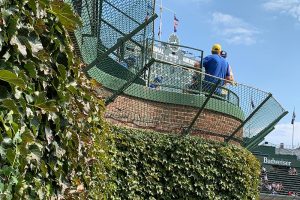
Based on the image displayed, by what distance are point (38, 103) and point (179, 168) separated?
22.4 feet

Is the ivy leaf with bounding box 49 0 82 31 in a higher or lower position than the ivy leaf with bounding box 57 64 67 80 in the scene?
higher

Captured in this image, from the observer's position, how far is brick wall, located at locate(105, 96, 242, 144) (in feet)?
30.7

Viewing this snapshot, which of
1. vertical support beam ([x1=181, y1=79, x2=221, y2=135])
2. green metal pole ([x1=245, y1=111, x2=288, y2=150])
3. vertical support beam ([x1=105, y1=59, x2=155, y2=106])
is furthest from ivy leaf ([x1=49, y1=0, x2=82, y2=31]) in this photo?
green metal pole ([x1=245, y1=111, x2=288, y2=150])

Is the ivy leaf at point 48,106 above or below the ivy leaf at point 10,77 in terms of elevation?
below

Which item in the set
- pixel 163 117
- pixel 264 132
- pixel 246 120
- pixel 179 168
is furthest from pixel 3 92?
pixel 264 132

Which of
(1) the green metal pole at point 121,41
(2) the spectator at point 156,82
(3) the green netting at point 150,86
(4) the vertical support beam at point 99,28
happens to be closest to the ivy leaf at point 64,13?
(3) the green netting at point 150,86

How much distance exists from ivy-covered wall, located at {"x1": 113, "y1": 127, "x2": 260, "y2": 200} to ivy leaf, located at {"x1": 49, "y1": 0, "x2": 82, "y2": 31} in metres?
5.04

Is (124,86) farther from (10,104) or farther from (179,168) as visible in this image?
(10,104)

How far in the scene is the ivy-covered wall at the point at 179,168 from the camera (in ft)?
28.8

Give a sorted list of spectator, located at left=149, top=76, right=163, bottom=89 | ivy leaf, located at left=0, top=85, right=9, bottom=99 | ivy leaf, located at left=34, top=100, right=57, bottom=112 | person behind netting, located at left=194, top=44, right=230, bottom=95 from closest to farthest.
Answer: ivy leaf, located at left=0, top=85, right=9, bottom=99 < ivy leaf, located at left=34, top=100, right=57, bottom=112 < spectator, located at left=149, top=76, right=163, bottom=89 < person behind netting, located at left=194, top=44, right=230, bottom=95

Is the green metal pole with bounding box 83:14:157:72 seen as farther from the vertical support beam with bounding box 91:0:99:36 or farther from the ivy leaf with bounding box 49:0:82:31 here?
the ivy leaf with bounding box 49:0:82:31

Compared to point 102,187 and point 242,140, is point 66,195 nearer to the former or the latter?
point 102,187

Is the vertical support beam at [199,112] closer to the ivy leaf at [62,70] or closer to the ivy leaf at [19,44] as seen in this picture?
the ivy leaf at [62,70]

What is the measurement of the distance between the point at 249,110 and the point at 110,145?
147 inches
